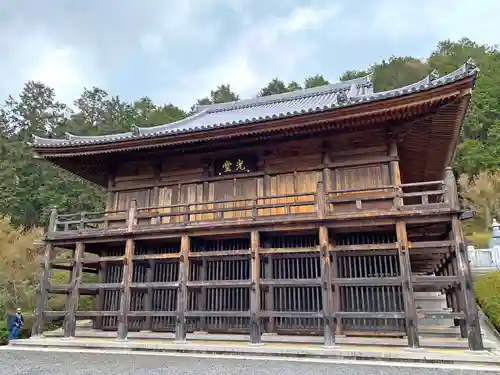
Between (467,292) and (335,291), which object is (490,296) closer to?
(467,292)

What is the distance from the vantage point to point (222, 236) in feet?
37.9

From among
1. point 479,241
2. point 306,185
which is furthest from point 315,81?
point 306,185

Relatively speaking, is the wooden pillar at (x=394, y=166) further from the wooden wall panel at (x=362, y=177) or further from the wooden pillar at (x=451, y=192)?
the wooden pillar at (x=451, y=192)

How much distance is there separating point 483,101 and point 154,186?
1546 inches

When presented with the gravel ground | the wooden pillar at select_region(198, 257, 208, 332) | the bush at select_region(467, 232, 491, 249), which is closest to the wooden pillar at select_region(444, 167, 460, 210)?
the gravel ground

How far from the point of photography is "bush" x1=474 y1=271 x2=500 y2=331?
11.1 meters

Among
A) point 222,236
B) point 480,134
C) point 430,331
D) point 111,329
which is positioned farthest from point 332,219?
point 480,134

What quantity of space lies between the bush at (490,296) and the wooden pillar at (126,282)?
1036cm

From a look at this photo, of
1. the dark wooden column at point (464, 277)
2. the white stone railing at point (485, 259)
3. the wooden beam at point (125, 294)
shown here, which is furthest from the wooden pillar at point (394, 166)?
the white stone railing at point (485, 259)

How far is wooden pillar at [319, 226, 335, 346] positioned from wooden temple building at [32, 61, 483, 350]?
1.1 inches

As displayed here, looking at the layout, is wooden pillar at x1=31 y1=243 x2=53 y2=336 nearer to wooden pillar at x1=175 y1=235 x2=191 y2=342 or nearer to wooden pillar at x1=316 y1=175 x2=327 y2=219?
wooden pillar at x1=175 y1=235 x2=191 y2=342

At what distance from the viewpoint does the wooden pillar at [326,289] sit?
919 centimetres

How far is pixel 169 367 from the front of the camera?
7605 millimetres

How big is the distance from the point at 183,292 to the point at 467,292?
7.05m
